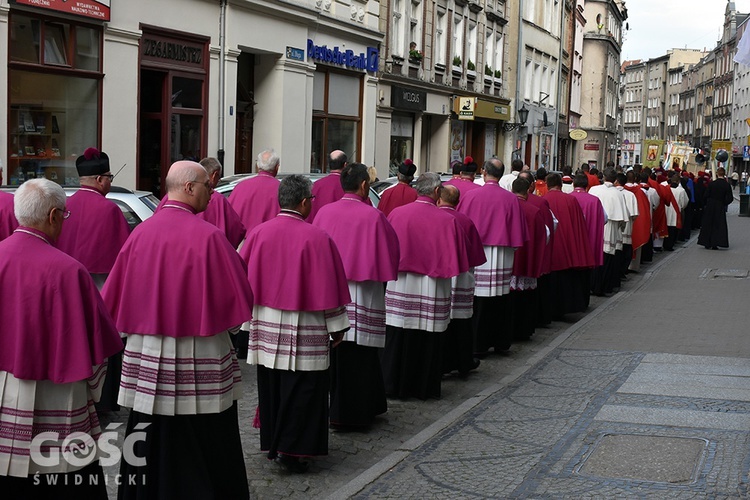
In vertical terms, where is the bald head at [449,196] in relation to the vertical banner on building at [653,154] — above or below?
below

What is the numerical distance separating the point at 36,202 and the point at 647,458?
14.0 ft

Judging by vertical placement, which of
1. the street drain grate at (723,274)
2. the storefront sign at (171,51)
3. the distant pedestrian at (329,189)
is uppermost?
the storefront sign at (171,51)

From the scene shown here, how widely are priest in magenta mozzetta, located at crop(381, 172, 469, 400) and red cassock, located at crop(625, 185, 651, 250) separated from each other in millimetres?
10786

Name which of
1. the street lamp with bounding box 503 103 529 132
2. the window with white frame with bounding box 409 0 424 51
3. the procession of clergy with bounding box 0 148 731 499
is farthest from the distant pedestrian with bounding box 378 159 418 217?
the street lamp with bounding box 503 103 529 132

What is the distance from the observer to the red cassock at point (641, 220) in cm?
1917

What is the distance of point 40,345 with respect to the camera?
4730mm

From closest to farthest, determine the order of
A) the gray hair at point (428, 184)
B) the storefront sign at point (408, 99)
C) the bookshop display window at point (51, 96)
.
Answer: the gray hair at point (428, 184), the bookshop display window at point (51, 96), the storefront sign at point (408, 99)

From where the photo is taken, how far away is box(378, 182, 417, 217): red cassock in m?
12.5

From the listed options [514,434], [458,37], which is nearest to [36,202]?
[514,434]

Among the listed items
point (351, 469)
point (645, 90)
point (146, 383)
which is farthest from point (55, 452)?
point (645, 90)

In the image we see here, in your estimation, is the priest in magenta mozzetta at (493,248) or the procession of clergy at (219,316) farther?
the priest in magenta mozzetta at (493,248)

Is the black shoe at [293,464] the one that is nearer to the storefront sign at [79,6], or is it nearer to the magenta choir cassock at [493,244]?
the magenta choir cassock at [493,244]

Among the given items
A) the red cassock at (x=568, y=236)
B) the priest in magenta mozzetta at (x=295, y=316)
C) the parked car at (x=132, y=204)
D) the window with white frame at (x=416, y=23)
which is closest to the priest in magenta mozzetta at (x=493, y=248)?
the red cassock at (x=568, y=236)

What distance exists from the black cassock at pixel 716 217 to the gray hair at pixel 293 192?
65.2 feet
